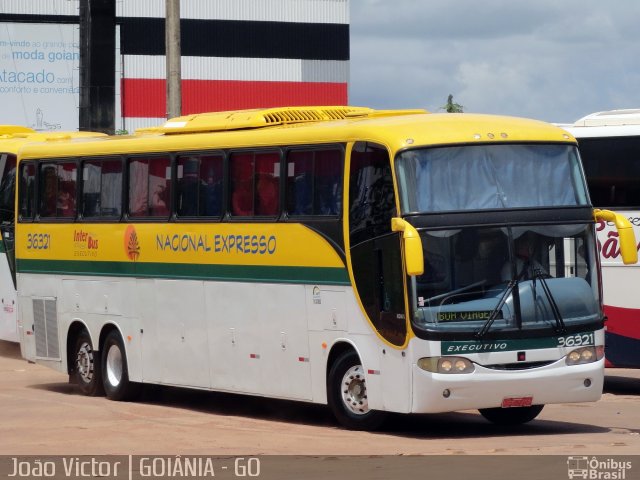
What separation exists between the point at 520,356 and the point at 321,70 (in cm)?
4836

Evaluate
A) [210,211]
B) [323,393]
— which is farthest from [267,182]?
[323,393]

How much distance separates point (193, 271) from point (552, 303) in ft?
17.7

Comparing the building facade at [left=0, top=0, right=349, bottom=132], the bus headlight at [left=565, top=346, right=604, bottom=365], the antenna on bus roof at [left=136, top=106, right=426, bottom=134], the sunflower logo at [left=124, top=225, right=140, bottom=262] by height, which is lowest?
the bus headlight at [left=565, top=346, right=604, bottom=365]

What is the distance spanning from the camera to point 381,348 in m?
16.5

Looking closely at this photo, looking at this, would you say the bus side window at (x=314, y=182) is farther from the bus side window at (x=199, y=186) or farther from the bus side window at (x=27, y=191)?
the bus side window at (x=27, y=191)

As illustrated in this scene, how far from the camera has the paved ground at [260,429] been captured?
15.1 m

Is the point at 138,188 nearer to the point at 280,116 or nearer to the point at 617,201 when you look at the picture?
the point at 280,116

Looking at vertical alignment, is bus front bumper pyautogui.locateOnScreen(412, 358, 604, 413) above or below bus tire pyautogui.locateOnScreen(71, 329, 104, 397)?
above

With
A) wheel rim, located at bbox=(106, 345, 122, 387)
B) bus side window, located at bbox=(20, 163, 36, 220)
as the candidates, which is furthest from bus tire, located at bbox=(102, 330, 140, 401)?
bus side window, located at bbox=(20, 163, 36, 220)

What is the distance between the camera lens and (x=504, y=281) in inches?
633

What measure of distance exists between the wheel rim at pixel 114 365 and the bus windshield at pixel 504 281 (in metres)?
6.97

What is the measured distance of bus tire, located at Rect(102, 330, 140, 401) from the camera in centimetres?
2150

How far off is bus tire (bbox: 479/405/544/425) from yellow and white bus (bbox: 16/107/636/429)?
16 millimetres
